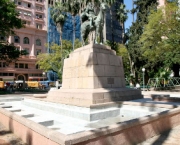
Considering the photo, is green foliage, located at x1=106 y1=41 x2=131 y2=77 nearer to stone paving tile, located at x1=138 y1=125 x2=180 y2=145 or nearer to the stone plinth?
the stone plinth

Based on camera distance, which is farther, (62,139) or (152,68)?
(152,68)

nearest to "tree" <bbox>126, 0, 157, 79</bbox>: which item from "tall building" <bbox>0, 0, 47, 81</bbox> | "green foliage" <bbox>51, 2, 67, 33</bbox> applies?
"green foliage" <bbox>51, 2, 67, 33</bbox>

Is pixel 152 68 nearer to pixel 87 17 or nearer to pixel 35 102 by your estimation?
pixel 87 17

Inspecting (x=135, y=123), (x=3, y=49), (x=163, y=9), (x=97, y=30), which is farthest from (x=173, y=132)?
(x=3, y=49)

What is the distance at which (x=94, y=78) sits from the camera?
32.5ft

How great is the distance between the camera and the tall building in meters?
49.9

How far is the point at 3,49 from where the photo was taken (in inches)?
1040

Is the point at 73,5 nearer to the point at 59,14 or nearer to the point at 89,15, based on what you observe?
Answer: the point at 59,14

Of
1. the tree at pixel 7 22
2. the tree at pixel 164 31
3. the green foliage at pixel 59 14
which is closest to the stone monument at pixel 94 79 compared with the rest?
the tree at pixel 164 31

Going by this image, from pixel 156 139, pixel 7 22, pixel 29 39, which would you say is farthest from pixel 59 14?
pixel 156 139

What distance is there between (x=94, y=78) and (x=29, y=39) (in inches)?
1926

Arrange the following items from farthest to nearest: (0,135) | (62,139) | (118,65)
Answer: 1. (118,65)
2. (0,135)
3. (62,139)

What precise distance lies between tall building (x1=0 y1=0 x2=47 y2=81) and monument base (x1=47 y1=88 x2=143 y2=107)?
4202 centimetres

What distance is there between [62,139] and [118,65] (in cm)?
865
